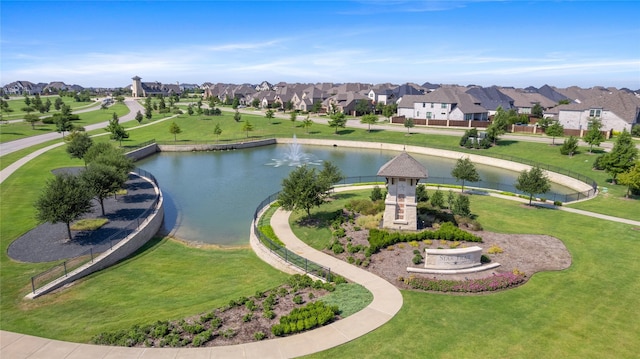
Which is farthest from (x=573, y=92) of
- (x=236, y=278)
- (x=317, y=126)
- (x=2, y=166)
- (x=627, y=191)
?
(x=2, y=166)

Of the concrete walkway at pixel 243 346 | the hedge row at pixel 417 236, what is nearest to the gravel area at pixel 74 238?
the concrete walkway at pixel 243 346

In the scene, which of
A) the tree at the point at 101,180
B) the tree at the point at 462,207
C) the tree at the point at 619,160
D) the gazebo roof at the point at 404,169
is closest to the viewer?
the gazebo roof at the point at 404,169

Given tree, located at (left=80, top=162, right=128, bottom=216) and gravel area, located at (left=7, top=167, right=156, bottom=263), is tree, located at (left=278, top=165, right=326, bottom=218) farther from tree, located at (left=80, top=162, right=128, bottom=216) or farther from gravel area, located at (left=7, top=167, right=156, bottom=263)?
tree, located at (left=80, top=162, right=128, bottom=216)

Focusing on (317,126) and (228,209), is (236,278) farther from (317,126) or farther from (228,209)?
(317,126)

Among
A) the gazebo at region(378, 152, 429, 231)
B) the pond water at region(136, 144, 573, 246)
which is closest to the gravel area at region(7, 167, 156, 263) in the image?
the pond water at region(136, 144, 573, 246)

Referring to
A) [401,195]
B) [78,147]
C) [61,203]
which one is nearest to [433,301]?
[401,195]

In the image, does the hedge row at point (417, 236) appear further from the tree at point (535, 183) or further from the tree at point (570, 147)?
the tree at point (570, 147)
